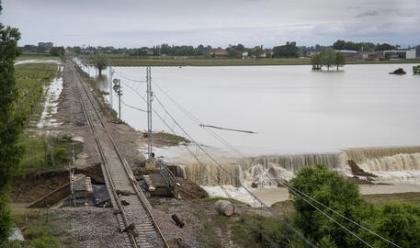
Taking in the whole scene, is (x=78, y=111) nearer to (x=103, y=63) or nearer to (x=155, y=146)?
(x=155, y=146)

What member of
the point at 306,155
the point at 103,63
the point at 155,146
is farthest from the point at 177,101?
the point at 103,63

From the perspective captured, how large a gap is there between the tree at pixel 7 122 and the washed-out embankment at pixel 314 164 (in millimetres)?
19621

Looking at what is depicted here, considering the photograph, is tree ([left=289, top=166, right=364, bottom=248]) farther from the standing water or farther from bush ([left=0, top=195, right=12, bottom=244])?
the standing water

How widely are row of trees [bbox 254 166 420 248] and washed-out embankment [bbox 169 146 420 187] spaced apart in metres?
13.3

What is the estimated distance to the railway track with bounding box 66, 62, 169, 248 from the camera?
1998 centimetres

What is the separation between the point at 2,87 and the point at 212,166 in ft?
71.7

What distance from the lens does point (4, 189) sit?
1598 cm

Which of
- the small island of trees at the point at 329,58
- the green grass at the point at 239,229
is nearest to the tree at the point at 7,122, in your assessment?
the green grass at the point at 239,229

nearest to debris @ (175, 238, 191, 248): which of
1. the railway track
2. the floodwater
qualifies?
the railway track

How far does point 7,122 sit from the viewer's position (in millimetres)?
15727

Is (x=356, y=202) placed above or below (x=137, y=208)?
above

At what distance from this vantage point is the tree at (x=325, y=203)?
17.6 meters

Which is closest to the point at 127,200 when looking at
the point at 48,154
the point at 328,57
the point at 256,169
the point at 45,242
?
the point at 45,242

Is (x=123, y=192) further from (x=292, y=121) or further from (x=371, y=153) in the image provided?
(x=292, y=121)
